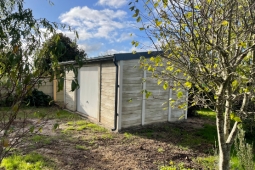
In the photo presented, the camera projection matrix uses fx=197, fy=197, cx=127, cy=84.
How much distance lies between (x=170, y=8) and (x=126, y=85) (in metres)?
4.12

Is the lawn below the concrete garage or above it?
below

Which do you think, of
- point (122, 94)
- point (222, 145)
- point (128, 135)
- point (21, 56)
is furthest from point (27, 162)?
point (222, 145)

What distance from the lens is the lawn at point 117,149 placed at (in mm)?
3841

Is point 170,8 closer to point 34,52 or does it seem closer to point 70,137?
point 34,52

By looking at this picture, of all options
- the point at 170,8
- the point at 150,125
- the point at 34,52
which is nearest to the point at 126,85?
the point at 150,125

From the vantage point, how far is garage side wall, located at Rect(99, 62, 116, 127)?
6.46m

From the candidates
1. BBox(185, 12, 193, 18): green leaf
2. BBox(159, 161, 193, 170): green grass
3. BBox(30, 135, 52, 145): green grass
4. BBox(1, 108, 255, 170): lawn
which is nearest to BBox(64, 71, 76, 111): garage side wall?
BBox(1, 108, 255, 170): lawn

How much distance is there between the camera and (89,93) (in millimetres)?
8070

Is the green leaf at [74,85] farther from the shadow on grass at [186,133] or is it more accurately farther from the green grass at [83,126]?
the green grass at [83,126]

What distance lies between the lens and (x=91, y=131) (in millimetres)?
6262

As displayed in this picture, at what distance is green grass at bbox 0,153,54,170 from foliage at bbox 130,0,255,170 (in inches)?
114

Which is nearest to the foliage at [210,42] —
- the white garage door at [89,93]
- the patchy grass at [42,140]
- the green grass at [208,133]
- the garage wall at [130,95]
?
the green grass at [208,133]

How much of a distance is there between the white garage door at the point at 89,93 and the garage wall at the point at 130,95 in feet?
4.86

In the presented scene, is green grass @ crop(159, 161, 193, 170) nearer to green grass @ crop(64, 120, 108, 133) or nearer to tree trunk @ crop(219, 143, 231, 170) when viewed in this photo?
tree trunk @ crop(219, 143, 231, 170)
